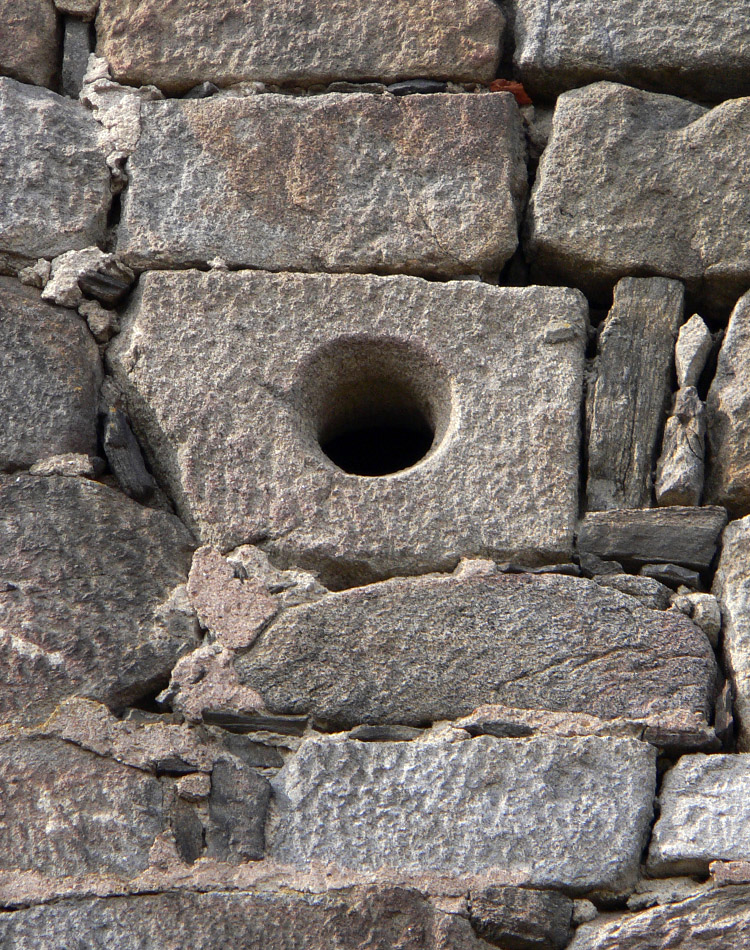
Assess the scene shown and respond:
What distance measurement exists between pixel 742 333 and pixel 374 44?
1027 mm

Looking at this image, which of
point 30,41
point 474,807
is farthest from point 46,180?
point 474,807

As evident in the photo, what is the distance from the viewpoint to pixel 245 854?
196 centimetres

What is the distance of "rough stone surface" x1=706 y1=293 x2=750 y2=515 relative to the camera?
230 cm

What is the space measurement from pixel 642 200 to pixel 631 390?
1.39 ft

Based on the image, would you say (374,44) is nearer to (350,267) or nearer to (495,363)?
(350,267)

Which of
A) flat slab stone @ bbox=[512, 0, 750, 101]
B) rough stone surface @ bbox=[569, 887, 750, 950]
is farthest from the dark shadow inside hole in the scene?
rough stone surface @ bbox=[569, 887, 750, 950]

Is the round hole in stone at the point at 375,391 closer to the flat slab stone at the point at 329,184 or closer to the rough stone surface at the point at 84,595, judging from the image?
the flat slab stone at the point at 329,184

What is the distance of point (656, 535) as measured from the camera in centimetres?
225

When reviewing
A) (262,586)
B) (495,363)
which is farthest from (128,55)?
(262,586)

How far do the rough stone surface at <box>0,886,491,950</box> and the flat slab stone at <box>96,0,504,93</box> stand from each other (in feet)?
5.62

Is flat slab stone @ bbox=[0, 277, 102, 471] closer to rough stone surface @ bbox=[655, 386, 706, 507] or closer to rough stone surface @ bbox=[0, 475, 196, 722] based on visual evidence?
rough stone surface @ bbox=[0, 475, 196, 722]

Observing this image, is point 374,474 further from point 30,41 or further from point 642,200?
point 30,41

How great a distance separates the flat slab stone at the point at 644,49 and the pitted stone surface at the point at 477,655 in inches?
46.3

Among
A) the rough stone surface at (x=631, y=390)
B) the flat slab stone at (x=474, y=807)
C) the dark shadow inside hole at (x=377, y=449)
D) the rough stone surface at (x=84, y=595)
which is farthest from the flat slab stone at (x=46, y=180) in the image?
the flat slab stone at (x=474, y=807)
